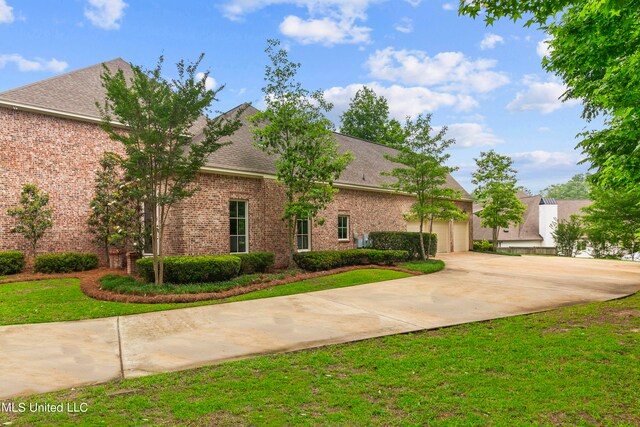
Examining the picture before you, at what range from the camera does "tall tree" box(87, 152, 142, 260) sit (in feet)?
46.0

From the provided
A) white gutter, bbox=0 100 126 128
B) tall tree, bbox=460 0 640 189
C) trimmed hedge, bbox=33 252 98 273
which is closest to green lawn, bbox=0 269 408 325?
trimmed hedge, bbox=33 252 98 273

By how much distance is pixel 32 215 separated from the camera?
42.9 ft

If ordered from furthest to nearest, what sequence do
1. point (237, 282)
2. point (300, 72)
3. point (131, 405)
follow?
1. point (300, 72)
2. point (237, 282)
3. point (131, 405)

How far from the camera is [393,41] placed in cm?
1379

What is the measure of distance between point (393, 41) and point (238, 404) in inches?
532

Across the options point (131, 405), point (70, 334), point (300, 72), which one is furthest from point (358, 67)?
point (131, 405)

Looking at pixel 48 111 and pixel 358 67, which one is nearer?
pixel 48 111

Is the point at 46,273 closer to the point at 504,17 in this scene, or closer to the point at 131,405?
the point at 131,405

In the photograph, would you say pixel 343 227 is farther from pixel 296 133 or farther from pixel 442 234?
pixel 442 234

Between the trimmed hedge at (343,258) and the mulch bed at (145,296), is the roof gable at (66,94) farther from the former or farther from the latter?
the trimmed hedge at (343,258)

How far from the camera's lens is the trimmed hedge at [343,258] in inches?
545

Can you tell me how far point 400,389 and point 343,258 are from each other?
422 inches

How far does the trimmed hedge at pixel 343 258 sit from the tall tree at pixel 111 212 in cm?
628

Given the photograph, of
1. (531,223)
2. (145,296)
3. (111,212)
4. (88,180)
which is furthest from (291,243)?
(531,223)
